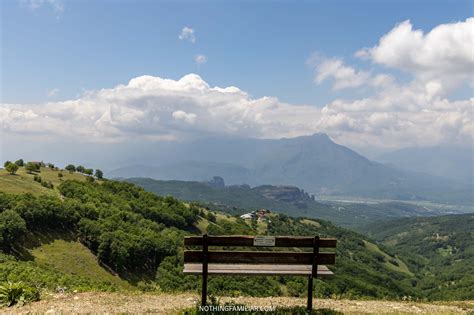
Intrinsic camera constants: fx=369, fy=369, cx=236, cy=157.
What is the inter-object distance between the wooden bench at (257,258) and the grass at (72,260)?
44007mm

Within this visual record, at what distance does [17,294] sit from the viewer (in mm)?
14047

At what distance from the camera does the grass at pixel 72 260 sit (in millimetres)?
53719

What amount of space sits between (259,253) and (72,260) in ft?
178

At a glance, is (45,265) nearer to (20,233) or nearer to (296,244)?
(20,233)

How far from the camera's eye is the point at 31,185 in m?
83.6

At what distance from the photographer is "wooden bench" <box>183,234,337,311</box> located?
12.6 m

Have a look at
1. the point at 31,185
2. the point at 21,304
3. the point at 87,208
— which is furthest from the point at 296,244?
the point at 31,185

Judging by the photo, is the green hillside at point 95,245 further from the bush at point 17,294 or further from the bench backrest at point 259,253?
the bench backrest at point 259,253

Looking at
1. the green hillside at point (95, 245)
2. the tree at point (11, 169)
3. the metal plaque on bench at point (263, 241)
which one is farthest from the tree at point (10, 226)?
the metal plaque on bench at point (263, 241)

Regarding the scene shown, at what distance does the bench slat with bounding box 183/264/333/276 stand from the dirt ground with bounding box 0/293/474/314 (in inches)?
70.0

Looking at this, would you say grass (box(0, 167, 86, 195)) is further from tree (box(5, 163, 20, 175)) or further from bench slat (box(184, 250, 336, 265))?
Result: bench slat (box(184, 250, 336, 265))

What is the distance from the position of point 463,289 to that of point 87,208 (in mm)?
154045

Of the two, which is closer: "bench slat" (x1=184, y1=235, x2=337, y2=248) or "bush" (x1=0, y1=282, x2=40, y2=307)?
"bench slat" (x1=184, y1=235, x2=337, y2=248)

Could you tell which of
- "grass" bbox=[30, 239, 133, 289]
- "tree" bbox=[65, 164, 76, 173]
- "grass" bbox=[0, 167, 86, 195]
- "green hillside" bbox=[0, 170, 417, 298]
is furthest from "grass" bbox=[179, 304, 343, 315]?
"tree" bbox=[65, 164, 76, 173]
